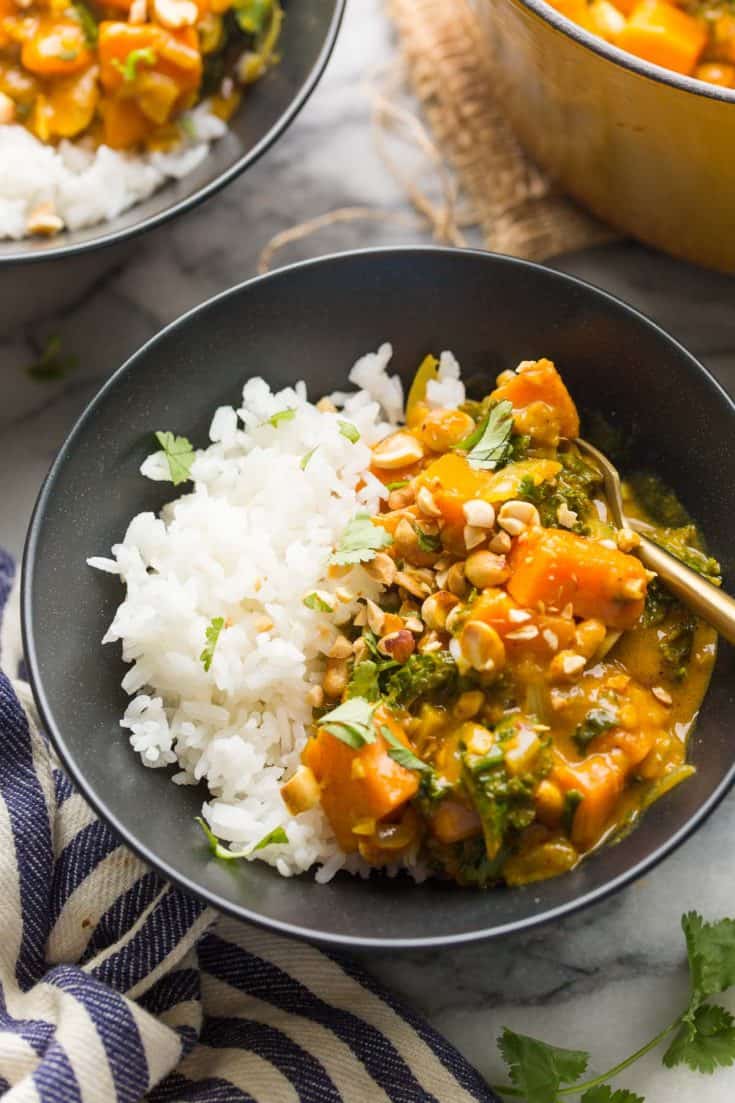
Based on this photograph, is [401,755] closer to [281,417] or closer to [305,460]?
[305,460]

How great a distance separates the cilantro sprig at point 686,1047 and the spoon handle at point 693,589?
31.9 inches

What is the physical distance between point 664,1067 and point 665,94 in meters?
2.38

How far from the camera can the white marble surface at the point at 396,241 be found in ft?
11.3

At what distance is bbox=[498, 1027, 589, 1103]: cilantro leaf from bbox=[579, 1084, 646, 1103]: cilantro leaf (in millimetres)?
50

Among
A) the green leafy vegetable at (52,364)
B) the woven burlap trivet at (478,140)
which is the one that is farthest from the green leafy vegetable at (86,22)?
the woven burlap trivet at (478,140)

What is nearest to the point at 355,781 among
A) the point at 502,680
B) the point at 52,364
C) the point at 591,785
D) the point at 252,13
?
the point at 502,680

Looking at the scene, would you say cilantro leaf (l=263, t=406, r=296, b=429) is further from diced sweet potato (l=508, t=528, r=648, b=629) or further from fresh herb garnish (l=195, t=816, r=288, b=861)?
fresh herb garnish (l=195, t=816, r=288, b=861)

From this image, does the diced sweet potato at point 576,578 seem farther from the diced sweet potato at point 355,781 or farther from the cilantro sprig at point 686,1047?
the cilantro sprig at point 686,1047

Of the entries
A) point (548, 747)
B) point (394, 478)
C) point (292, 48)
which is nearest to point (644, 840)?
point (548, 747)

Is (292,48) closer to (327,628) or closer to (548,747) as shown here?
(327,628)

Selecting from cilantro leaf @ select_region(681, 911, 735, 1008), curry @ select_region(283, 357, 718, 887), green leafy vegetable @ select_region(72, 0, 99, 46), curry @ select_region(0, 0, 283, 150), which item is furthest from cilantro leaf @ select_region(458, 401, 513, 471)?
green leafy vegetable @ select_region(72, 0, 99, 46)

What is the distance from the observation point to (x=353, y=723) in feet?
9.50

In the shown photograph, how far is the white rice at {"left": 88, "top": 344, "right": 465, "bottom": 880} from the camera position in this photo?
3.10 meters

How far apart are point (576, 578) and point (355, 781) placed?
2.17 ft
